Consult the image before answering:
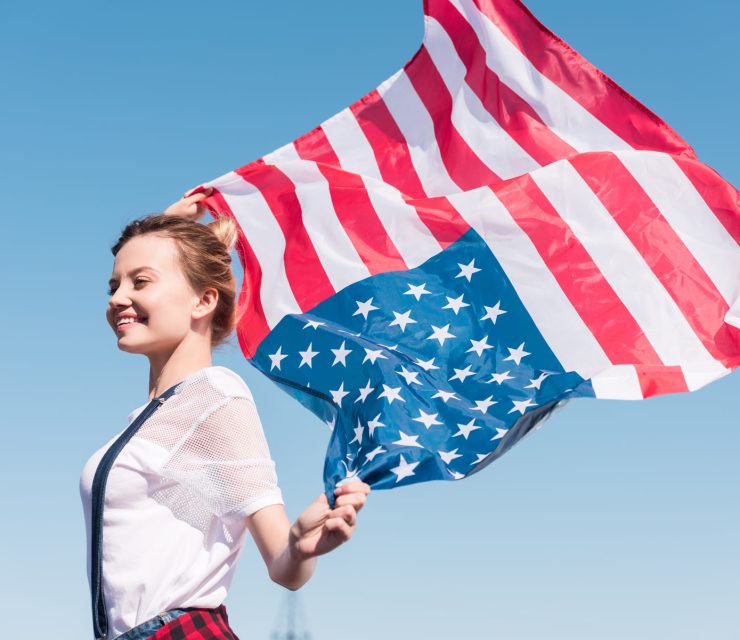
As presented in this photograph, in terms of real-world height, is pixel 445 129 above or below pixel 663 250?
above

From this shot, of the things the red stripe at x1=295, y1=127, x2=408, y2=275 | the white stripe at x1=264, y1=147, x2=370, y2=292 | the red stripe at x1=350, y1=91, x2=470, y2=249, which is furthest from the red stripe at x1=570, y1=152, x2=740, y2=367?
the white stripe at x1=264, y1=147, x2=370, y2=292

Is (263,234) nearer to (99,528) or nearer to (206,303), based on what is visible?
(206,303)

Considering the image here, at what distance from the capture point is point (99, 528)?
12.4 feet

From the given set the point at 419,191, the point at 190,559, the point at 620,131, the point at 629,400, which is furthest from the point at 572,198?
the point at 190,559

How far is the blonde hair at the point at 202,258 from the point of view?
463cm

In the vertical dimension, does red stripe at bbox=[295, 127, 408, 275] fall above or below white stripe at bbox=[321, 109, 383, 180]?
below

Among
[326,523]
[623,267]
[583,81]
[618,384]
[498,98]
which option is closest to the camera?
[326,523]

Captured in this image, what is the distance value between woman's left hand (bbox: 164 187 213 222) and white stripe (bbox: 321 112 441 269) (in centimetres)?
125

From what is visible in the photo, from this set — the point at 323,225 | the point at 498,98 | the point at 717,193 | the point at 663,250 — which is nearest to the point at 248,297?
the point at 323,225

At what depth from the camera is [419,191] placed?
7.74 meters

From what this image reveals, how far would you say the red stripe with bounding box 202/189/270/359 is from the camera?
6875mm

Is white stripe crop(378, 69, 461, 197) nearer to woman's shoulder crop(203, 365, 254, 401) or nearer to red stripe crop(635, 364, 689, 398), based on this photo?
red stripe crop(635, 364, 689, 398)

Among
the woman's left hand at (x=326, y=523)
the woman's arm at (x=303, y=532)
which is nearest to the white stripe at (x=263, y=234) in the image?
the woman's arm at (x=303, y=532)

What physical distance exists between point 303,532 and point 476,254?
3.86 meters
